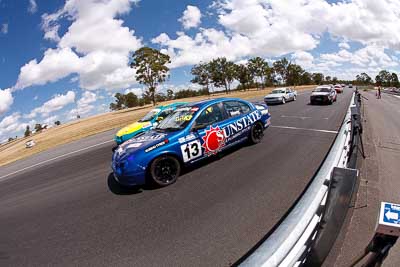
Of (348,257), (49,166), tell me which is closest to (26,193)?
(49,166)

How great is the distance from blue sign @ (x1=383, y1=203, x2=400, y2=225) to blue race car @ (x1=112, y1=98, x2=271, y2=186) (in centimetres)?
427

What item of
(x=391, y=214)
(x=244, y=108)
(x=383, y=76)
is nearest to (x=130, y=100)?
(x=244, y=108)

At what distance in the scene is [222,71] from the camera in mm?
77625

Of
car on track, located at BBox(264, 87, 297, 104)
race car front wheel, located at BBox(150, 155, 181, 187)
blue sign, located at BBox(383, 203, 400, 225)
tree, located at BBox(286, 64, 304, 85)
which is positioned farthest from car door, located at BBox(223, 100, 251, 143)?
tree, located at BBox(286, 64, 304, 85)

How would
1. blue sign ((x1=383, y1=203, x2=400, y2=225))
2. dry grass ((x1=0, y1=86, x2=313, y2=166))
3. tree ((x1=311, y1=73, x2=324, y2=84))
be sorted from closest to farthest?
blue sign ((x1=383, y1=203, x2=400, y2=225)) < dry grass ((x1=0, y1=86, x2=313, y2=166)) < tree ((x1=311, y1=73, x2=324, y2=84))

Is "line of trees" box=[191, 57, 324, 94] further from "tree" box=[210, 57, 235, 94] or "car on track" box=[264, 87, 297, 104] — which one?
"car on track" box=[264, 87, 297, 104]

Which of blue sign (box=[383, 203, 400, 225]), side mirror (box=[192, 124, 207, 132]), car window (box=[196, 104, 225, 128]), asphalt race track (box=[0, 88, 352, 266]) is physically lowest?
asphalt race track (box=[0, 88, 352, 266])

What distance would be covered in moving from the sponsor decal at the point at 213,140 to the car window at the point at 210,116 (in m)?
0.21

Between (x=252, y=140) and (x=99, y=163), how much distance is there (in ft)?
18.1

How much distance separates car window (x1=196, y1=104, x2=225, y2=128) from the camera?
6.29 metres

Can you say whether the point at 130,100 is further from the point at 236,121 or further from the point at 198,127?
the point at 198,127

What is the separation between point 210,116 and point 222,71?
73.9 metres

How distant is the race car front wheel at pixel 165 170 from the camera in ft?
18.0

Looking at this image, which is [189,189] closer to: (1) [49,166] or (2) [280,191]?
(2) [280,191]
